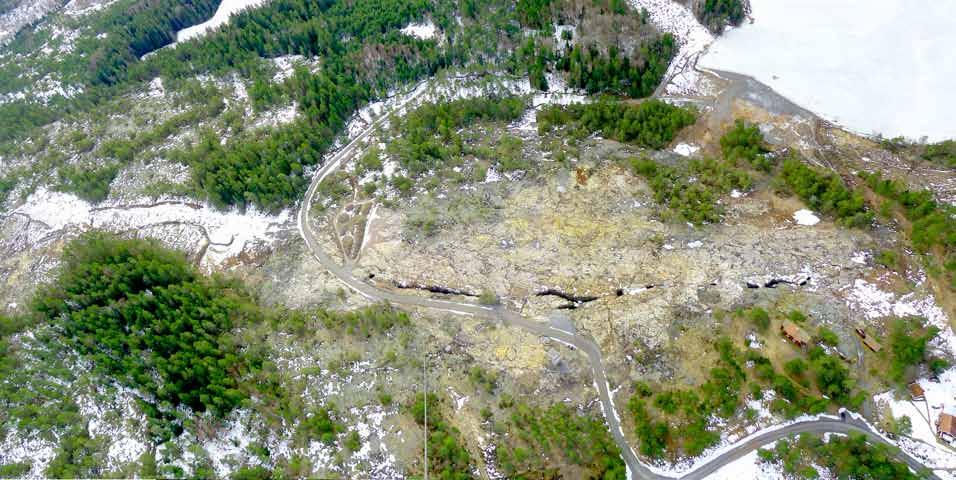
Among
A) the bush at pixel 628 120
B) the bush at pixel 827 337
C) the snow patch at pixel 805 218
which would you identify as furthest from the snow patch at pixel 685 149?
the bush at pixel 827 337

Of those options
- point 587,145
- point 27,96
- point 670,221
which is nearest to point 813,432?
point 670,221

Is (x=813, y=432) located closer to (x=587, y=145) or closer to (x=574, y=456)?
(x=574, y=456)

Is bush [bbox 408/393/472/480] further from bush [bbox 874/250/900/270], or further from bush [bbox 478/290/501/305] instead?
bush [bbox 874/250/900/270]

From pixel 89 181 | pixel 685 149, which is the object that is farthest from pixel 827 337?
pixel 89 181

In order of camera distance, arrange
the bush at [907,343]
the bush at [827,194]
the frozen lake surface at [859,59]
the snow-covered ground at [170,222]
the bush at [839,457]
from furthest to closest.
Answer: the snow-covered ground at [170,222], the frozen lake surface at [859,59], the bush at [827,194], the bush at [907,343], the bush at [839,457]

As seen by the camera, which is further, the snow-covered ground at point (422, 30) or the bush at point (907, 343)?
the snow-covered ground at point (422, 30)

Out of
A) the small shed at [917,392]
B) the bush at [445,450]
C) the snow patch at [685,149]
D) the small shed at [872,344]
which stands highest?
the snow patch at [685,149]

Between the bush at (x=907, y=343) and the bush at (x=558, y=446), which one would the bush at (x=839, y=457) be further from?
the bush at (x=558, y=446)

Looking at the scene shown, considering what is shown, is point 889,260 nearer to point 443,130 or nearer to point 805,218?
point 805,218
